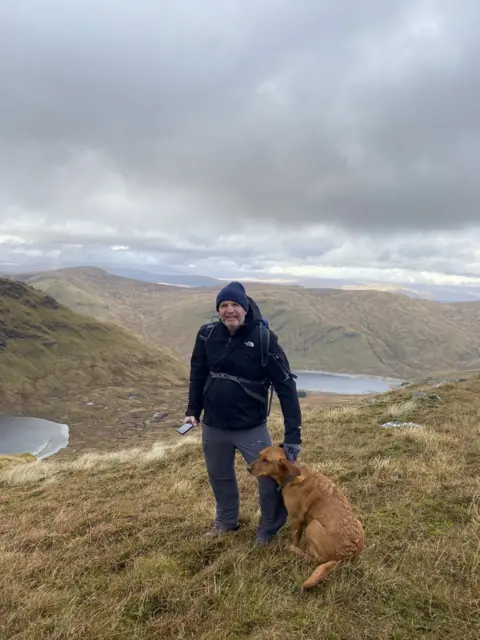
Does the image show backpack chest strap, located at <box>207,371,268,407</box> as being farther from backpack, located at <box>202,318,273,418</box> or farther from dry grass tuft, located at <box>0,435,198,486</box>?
dry grass tuft, located at <box>0,435,198,486</box>

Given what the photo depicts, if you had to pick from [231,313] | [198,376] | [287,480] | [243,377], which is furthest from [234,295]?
[287,480]

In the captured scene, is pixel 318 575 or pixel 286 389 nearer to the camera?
pixel 318 575

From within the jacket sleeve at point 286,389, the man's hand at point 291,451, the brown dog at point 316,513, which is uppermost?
the jacket sleeve at point 286,389

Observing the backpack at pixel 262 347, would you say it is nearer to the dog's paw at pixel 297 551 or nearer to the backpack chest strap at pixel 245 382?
the backpack chest strap at pixel 245 382

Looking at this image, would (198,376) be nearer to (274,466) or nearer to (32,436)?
(274,466)

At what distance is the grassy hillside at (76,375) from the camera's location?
133875mm

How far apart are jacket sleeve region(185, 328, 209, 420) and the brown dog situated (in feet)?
3.62

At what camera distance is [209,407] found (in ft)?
17.5

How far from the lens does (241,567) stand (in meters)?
4.63

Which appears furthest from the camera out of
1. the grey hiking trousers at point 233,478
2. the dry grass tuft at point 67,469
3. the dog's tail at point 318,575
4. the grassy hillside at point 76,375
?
the grassy hillside at point 76,375

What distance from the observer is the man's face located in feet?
16.5

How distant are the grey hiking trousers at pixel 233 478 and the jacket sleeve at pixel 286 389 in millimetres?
457

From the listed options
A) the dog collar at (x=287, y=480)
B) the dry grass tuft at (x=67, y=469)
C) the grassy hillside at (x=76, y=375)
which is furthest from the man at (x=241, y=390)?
the grassy hillside at (x=76, y=375)

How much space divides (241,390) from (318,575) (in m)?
2.06
